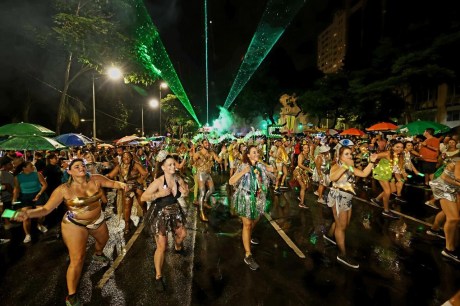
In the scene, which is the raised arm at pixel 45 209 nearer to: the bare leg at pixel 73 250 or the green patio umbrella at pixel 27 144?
the bare leg at pixel 73 250

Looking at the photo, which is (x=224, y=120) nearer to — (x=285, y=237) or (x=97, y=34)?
(x=97, y=34)

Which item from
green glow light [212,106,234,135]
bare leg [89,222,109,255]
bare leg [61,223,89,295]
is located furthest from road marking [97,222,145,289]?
green glow light [212,106,234,135]

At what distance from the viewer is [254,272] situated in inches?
188

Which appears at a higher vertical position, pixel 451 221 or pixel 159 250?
pixel 451 221

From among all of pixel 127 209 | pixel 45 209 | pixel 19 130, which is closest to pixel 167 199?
pixel 45 209

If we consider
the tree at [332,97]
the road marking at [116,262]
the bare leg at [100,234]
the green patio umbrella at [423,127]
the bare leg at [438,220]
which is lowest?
the road marking at [116,262]

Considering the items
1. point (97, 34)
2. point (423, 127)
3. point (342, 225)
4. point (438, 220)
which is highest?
point (97, 34)

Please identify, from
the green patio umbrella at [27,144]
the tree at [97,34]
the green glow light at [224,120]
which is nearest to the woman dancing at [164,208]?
the green patio umbrella at [27,144]

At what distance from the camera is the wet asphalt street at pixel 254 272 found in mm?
4074

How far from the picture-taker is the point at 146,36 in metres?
15.4

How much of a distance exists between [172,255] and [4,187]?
158 inches

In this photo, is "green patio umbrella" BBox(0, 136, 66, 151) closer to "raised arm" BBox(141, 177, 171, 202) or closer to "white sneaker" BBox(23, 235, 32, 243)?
"white sneaker" BBox(23, 235, 32, 243)

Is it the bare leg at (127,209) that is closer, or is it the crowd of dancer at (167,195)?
the crowd of dancer at (167,195)

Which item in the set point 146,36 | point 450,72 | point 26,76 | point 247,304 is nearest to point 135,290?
point 247,304
